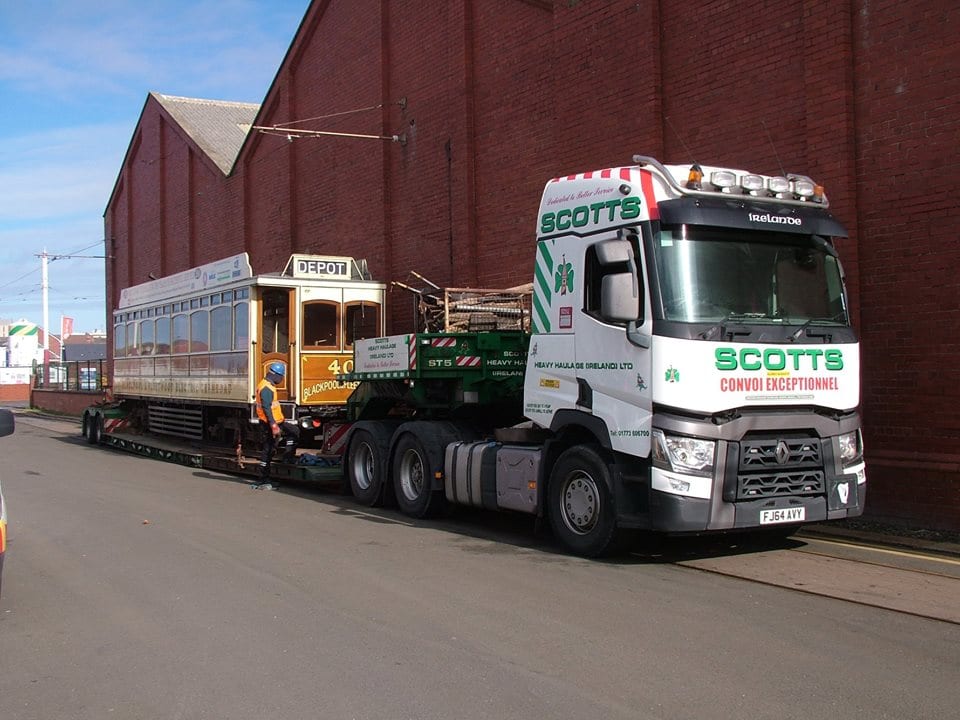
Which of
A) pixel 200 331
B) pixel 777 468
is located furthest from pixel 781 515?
pixel 200 331

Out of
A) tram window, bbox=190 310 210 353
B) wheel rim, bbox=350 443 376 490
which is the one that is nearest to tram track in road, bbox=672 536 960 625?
wheel rim, bbox=350 443 376 490

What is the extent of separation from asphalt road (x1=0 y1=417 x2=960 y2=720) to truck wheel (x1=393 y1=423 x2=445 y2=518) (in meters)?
1.21

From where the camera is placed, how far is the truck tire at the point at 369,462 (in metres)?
12.1

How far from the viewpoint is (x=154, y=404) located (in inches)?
849

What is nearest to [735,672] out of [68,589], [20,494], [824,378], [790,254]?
[824,378]

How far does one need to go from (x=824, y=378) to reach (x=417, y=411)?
565cm

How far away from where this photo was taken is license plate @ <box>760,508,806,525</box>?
26.0ft

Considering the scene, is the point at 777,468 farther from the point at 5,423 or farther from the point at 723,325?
the point at 5,423

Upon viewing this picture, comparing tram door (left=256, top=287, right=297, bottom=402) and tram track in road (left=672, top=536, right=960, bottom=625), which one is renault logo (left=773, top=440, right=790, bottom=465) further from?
tram door (left=256, top=287, right=297, bottom=402)

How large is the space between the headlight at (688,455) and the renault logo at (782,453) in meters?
0.66

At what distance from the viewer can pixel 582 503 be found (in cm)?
874

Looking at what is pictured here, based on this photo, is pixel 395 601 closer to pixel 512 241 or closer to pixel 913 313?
pixel 913 313

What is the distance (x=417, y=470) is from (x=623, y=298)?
4.55m

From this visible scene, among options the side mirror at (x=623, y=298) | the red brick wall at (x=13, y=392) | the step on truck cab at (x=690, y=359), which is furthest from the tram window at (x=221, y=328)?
the red brick wall at (x=13, y=392)
